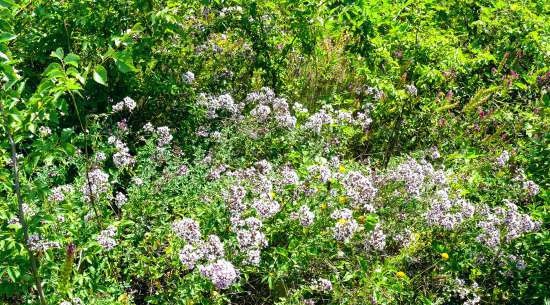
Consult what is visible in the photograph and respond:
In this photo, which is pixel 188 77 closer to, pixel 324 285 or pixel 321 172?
pixel 321 172

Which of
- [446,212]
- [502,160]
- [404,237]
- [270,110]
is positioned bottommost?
[502,160]

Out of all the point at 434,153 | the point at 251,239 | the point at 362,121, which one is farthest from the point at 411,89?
the point at 251,239

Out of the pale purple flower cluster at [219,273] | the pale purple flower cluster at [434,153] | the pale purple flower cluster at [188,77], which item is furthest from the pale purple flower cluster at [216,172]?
the pale purple flower cluster at [434,153]

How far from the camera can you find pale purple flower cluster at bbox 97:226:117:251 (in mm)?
3035

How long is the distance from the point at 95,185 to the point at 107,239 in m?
0.46

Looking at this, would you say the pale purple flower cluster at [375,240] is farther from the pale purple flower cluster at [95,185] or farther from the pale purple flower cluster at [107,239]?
the pale purple flower cluster at [95,185]

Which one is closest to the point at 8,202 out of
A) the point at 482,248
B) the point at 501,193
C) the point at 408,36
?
the point at 482,248

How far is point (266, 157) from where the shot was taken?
4.62m

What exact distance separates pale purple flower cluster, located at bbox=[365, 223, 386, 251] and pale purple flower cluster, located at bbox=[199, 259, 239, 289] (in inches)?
40.8

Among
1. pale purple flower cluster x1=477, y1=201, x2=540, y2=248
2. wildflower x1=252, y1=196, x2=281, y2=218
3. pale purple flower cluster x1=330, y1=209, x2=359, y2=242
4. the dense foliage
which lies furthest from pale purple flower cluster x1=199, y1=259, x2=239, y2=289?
pale purple flower cluster x1=477, y1=201, x2=540, y2=248

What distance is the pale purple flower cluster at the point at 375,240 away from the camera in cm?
344

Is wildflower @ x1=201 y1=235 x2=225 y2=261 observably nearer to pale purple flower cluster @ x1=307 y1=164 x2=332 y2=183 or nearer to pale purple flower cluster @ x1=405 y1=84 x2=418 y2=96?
pale purple flower cluster @ x1=307 y1=164 x2=332 y2=183

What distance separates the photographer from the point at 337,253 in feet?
11.5

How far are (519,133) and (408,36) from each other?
153 cm
